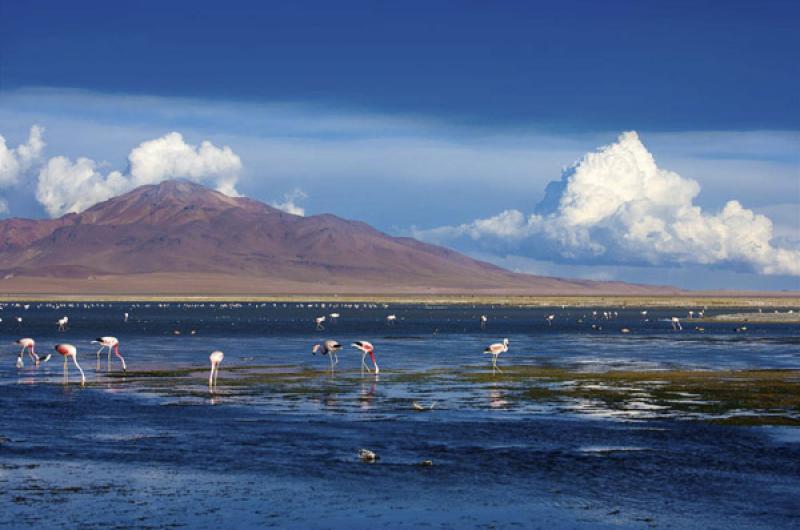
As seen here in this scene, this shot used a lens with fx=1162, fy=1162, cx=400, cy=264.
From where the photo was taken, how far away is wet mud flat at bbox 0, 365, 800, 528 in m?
17.6

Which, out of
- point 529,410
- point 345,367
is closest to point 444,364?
point 345,367

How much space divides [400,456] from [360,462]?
1062 millimetres

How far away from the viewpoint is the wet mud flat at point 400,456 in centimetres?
1764

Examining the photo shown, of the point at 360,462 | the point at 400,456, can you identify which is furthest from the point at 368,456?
the point at 400,456

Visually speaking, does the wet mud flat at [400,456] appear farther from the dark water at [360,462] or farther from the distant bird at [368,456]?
the distant bird at [368,456]

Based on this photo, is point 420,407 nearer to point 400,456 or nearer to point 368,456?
point 400,456

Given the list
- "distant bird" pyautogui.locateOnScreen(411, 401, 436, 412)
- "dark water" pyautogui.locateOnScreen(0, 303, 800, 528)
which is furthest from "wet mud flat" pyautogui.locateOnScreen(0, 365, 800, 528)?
"distant bird" pyautogui.locateOnScreen(411, 401, 436, 412)

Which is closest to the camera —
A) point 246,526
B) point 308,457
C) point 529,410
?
point 246,526

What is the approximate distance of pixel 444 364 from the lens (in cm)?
4775

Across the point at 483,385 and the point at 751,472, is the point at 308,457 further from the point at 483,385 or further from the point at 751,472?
the point at 483,385

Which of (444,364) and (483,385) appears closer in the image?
(483,385)

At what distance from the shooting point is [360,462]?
21828 millimetres

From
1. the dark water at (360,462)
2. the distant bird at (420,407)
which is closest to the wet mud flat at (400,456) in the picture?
the dark water at (360,462)

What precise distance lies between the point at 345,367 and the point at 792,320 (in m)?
80.7
